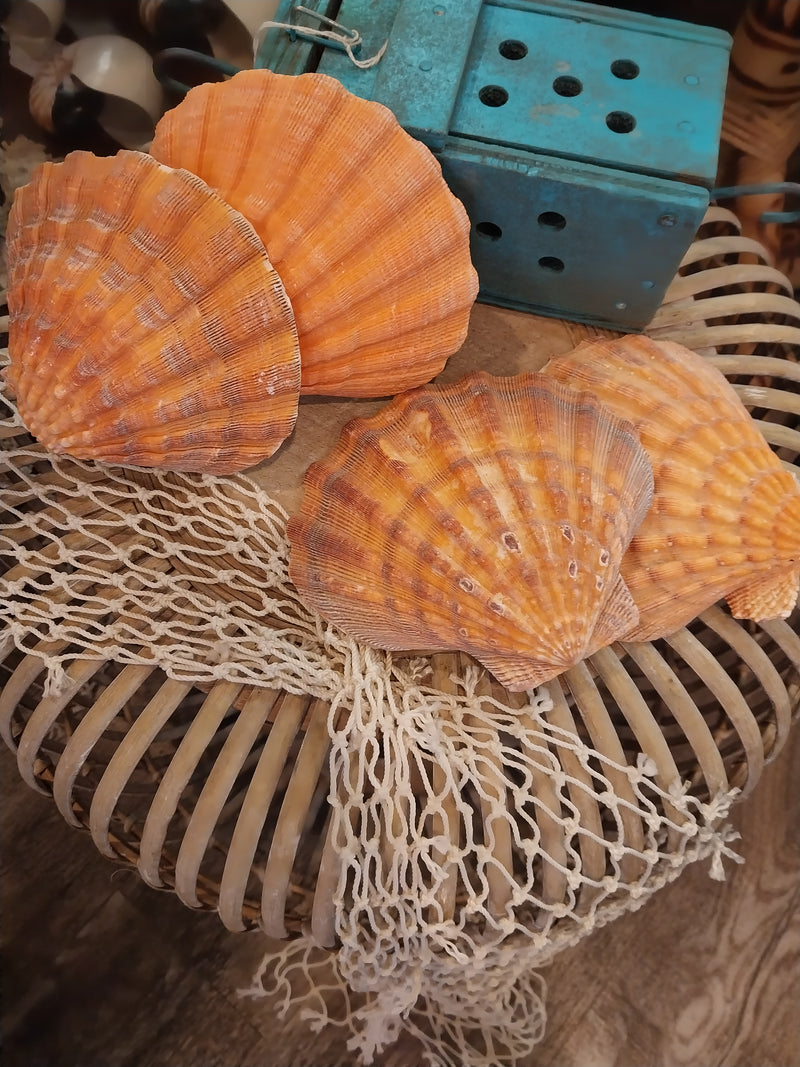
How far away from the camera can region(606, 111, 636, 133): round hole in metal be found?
→ 26.5 inches

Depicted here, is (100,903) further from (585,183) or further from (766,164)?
(766,164)

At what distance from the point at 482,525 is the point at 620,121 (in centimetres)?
35

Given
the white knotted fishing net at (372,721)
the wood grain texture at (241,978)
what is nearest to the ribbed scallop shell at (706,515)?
the white knotted fishing net at (372,721)

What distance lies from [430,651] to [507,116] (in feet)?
1.45

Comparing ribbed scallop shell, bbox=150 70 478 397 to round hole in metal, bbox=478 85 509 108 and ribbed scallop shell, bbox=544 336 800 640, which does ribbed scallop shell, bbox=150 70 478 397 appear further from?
ribbed scallop shell, bbox=544 336 800 640

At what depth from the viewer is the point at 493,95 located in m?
0.68

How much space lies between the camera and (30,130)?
1058mm

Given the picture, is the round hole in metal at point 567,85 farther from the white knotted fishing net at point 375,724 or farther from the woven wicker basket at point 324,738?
the white knotted fishing net at point 375,724

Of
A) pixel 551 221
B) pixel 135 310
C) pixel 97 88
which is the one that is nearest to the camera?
pixel 135 310

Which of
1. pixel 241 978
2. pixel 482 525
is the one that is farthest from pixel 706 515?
pixel 241 978

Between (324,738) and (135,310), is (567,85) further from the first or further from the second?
(324,738)

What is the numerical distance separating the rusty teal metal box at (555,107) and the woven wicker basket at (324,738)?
5.5 inches

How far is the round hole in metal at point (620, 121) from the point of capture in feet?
2.21

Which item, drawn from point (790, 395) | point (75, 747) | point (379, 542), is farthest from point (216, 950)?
point (790, 395)
